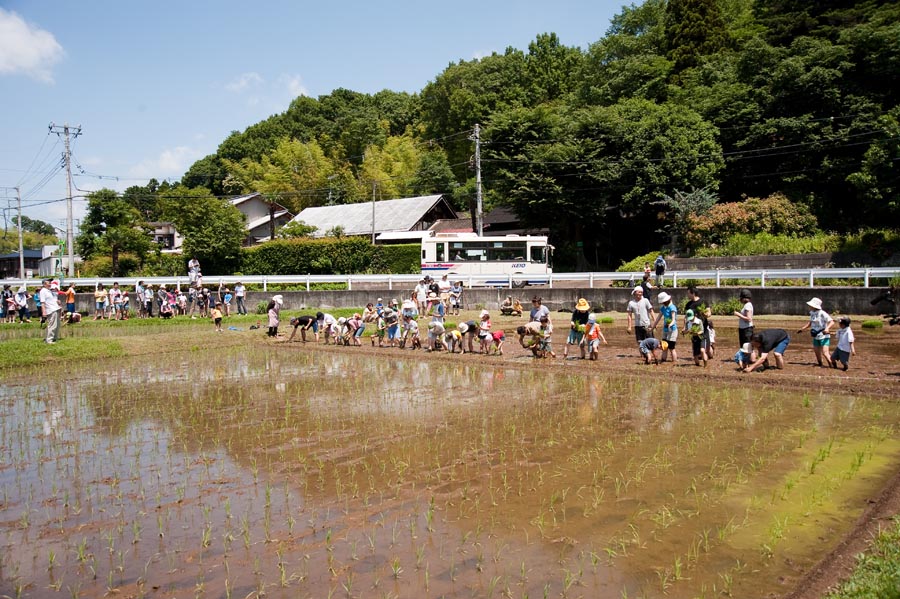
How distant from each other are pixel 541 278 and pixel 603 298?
333 centimetres

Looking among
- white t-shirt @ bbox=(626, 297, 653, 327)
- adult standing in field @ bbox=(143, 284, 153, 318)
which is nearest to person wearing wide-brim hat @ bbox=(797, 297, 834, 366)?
white t-shirt @ bbox=(626, 297, 653, 327)

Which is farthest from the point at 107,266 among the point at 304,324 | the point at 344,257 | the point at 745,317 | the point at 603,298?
the point at 745,317

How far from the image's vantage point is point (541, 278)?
27500 millimetres

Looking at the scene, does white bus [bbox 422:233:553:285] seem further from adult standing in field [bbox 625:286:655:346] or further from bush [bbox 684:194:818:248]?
adult standing in field [bbox 625:286:655:346]

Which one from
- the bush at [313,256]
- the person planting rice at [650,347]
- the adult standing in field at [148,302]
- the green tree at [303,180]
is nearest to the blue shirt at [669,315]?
the person planting rice at [650,347]

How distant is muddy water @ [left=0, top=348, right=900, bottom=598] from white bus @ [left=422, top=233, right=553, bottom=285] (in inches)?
817

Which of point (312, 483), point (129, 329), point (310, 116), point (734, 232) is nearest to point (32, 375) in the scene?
point (129, 329)

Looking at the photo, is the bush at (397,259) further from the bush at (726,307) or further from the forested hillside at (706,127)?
the bush at (726,307)

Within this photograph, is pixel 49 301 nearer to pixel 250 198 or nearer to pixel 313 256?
pixel 313 256

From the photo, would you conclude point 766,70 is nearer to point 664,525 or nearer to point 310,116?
point 664,525

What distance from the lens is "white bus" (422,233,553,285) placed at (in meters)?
31.9

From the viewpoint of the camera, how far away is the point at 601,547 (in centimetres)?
530

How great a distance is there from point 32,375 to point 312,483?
1014cm

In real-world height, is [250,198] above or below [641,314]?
above
